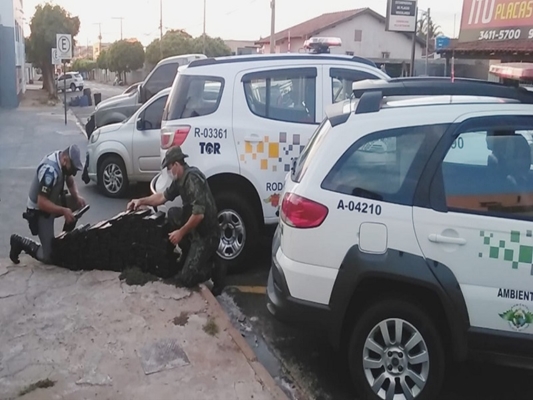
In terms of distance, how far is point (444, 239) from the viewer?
398 centimetres

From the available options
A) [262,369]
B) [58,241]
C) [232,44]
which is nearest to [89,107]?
[58,241]

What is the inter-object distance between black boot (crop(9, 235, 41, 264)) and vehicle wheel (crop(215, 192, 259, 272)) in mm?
1878

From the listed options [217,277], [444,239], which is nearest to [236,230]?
[217,277]

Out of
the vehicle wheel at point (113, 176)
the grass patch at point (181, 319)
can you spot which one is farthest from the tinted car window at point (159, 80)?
the grass patch at point (181, 319)

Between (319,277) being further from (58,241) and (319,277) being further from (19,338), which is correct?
(58,241)

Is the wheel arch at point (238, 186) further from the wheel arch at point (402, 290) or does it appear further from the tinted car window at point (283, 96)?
the wheel arch at point (402, 290)

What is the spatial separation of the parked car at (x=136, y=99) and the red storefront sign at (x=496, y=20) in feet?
26.2

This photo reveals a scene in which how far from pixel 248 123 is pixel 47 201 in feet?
7.15

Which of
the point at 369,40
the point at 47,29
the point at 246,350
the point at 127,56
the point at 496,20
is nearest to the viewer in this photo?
the point at 246,350

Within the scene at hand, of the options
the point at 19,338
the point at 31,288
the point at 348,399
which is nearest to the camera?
the point at 348,399

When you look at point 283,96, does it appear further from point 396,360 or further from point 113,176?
point 113,176

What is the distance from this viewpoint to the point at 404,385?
417cm

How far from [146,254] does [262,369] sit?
7.10 feet

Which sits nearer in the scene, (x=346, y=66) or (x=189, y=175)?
(x=189, y=175)
